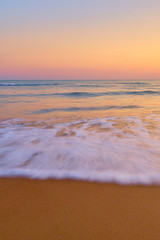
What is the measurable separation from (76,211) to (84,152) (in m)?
1.27

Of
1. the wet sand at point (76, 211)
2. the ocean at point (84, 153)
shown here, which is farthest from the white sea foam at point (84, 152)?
the wet sand at point (76, 211)

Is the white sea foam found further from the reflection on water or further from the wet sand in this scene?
the reflection on water

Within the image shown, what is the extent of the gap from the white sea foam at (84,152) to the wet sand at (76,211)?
19 centimetres

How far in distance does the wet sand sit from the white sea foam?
0.19 meters

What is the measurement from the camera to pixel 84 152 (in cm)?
268

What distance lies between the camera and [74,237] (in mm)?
1188

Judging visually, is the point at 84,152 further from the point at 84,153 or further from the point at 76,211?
the point at 76,211

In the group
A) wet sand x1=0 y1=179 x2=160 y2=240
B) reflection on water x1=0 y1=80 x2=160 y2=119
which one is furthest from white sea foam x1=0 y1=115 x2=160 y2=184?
reflection on water x1=0 y1=80 x2=160 y2=119

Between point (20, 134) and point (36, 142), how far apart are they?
67 centimetres

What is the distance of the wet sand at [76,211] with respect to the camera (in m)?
1.23

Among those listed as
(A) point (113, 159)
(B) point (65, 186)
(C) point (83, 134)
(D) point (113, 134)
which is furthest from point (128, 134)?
(B) point (65, 186)

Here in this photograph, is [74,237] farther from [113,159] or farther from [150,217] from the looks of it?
[113,159]

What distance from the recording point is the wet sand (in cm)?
123

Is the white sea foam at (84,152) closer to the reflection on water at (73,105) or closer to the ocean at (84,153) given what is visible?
the ocean at (84,153)
